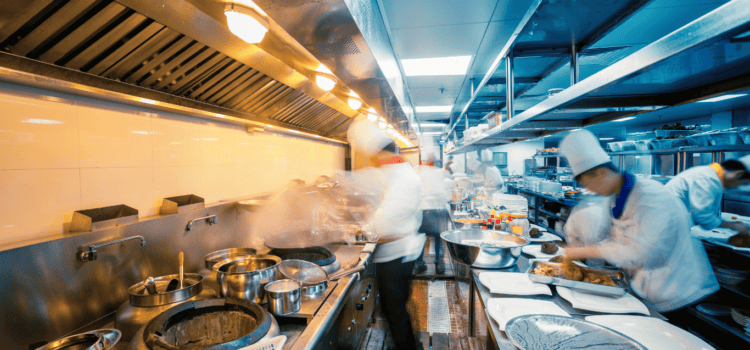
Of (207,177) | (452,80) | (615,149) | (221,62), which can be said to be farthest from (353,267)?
(615,149)

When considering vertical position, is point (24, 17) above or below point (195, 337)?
above

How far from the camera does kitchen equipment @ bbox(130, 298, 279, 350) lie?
106cm

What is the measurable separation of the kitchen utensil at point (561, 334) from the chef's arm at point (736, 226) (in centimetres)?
344

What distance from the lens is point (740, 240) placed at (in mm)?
2721

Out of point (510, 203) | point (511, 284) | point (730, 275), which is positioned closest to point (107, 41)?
point (511, 284)

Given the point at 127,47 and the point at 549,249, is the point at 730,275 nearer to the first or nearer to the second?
the point at 549,249

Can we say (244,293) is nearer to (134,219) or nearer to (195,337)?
(195,337)

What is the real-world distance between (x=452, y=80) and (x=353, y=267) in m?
3.64

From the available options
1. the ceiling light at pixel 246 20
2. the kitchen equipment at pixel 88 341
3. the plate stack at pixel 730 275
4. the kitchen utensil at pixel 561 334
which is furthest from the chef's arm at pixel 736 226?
the kitchen equipment at pixel 88 341

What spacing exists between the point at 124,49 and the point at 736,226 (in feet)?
18.5

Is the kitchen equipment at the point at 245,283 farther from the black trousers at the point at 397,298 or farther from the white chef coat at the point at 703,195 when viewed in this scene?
the white chef coat at the point at 703,195

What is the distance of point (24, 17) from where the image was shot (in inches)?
37.3

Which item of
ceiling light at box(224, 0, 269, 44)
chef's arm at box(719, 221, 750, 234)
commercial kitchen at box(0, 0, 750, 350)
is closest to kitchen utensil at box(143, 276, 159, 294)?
commercial kitchen at box(0, 0, 750, 350)

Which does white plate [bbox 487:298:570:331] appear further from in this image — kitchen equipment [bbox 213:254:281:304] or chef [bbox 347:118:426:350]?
chef [bbox 347:118:426:350]
